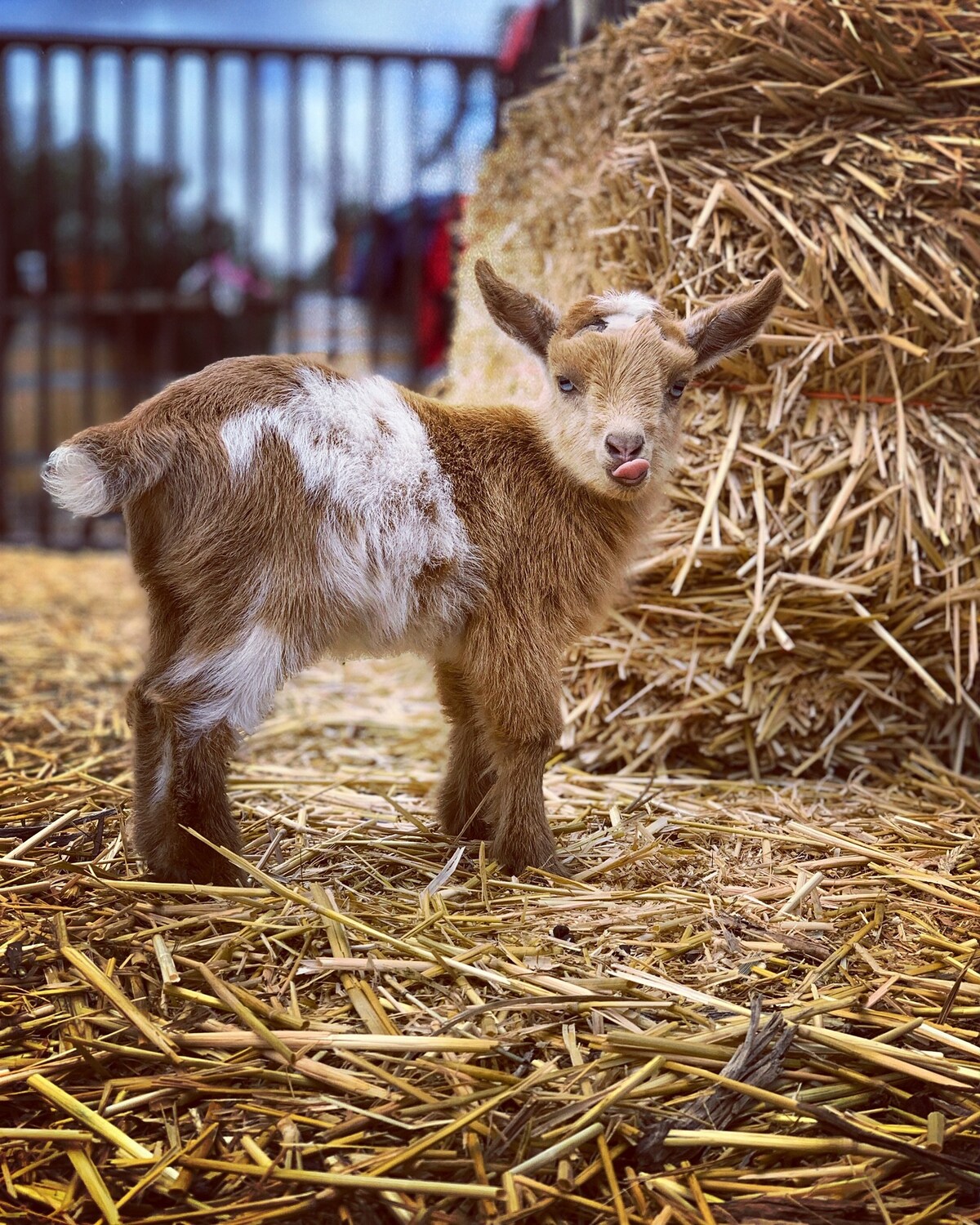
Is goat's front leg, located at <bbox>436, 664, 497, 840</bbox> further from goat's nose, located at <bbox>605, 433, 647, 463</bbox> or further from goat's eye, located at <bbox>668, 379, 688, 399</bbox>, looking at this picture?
goat's eye, located at <bbox>668, 379, 688, 399</bbox>

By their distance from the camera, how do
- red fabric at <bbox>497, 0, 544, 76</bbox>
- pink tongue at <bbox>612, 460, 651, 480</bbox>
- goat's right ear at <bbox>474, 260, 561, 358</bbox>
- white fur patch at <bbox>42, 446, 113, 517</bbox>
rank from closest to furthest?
white fur patch at <bbox>42, 446, 113, 517</bbox> < pink tongue at <bbox>612, 460, 651, 480</bbox> < goat's right ear at <bbox>474, 260, 561, 358</bbox> < red fabric at <bbox>497, 0, 544, 76</bbox>

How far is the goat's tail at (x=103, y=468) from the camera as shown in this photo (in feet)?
6.08

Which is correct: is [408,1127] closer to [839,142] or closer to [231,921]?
[231,921]

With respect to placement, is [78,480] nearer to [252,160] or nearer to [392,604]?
[392,604]

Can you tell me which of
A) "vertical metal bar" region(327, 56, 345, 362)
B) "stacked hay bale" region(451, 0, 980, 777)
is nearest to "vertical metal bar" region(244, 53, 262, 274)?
"vertical metal bar" region(327, 56, 345, 362)

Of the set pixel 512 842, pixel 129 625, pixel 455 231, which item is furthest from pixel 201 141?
pixel 512 842

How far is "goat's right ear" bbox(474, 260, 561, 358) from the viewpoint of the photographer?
2.29m

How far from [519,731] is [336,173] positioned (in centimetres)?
505

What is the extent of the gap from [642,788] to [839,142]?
1645 mm

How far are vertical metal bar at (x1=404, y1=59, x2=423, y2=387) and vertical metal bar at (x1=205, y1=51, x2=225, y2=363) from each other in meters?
1.07

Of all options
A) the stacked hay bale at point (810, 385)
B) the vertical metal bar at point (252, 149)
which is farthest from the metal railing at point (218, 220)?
the stacked hay bale at point (810, 385)

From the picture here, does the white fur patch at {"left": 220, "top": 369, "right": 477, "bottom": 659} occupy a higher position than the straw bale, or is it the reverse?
the white fur patch at {"left": 220, "top": 369, "right": 477, "bottom": 659}

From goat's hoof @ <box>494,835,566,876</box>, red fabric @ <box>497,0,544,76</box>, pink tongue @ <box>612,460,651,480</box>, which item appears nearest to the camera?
pink tongue @ <box>612,460,651,480</box>

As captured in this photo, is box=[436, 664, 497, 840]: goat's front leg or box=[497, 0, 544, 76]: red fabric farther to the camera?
box=[497, 0, 544, 76]: red fabric
